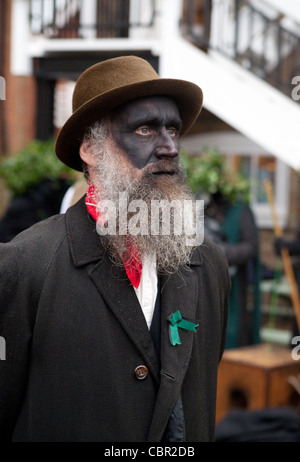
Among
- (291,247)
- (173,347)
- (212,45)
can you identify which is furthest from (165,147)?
(212,45)

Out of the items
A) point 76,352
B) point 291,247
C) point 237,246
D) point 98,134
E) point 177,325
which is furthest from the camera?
point 291,247

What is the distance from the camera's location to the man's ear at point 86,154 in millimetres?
2328

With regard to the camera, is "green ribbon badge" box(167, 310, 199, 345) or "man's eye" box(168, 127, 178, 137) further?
"man's eye" box(168, 127, 178, 137)

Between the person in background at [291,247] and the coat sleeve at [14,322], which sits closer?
the coat sleeve at [14,322]

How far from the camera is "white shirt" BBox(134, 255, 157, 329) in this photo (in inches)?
86.9

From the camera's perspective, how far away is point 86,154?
7.72 ft

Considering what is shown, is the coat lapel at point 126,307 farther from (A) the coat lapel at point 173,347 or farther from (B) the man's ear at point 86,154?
(B) the man's ear at point 86,154

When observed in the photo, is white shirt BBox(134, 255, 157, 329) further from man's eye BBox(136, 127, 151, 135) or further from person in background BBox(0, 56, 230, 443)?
man's eye BBox(136, 127, 151, 135)

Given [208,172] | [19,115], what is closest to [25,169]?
[208,172]

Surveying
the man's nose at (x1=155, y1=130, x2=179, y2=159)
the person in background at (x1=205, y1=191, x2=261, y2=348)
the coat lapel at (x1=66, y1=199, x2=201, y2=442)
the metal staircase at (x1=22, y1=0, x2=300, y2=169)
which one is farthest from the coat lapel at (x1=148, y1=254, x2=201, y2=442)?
the metal staircase at (x1=22, y1=0, x2=300, y2=169)

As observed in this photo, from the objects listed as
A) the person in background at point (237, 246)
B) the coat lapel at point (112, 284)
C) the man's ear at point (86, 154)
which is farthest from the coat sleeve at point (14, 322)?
the person in background at point (237, 246)

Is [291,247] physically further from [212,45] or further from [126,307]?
[126,307]

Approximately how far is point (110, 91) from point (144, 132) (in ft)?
0.61

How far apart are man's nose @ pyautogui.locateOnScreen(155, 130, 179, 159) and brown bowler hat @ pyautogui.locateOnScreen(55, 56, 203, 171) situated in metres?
0.16
